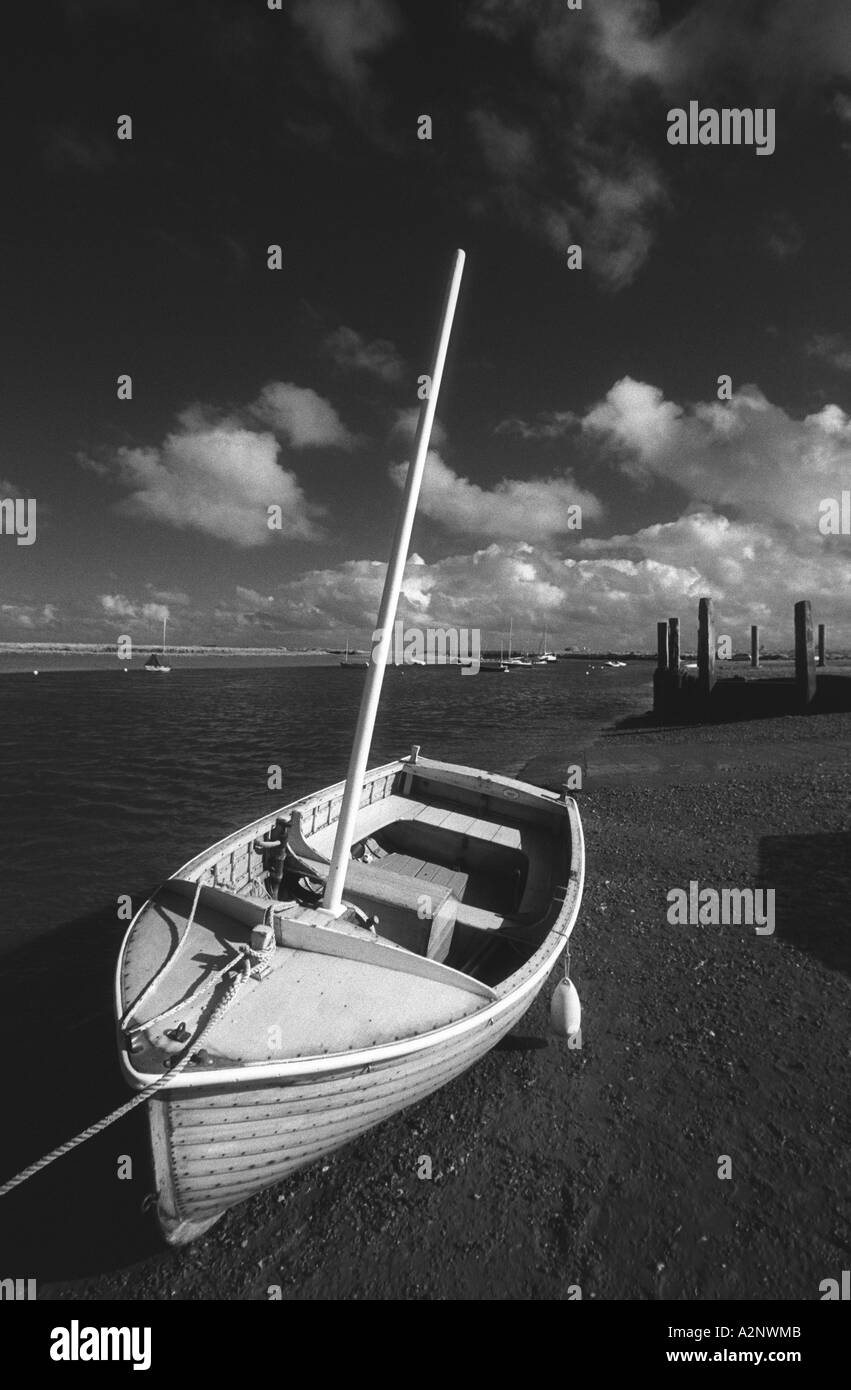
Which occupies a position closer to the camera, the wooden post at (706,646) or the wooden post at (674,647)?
the wooden post at (706,646)

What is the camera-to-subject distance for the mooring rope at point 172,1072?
11.1 ft

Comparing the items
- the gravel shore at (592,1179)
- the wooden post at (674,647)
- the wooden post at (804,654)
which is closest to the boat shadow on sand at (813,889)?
the gravel shore at (592,1179)

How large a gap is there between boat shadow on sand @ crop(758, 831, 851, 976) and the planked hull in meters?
6.49

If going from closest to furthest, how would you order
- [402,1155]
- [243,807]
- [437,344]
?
[402,1155] < [437,344] < [243,807]

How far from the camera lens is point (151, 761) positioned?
25828 mm

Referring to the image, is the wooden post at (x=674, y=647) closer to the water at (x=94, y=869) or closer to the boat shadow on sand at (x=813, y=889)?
the water at (x=94, y=869)

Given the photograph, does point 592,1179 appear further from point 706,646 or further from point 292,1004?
point 706,646

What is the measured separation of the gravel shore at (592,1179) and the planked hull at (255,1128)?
2.18 ft

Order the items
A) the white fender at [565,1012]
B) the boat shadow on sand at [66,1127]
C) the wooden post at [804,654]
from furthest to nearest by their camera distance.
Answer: the wooden post at [804,654] → the white fender at [565,1012] → the boat shadow on sand at [66,1127]

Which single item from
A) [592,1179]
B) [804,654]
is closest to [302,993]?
[592,1179]

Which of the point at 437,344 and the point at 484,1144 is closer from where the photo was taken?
the point at 484,1144

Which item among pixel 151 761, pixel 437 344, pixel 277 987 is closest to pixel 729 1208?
pixel 277 987
